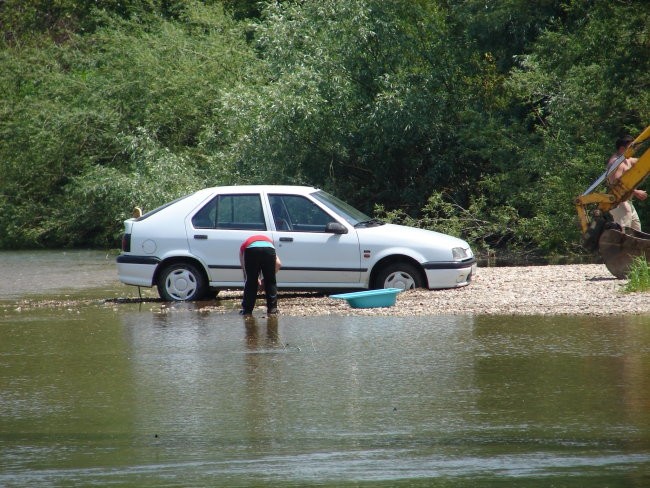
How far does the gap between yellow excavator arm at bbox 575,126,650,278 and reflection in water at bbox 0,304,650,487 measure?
3.44 m

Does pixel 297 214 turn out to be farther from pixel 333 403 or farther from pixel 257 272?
pixel 333 403

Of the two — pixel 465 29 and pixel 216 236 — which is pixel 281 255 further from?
pixel 465 29

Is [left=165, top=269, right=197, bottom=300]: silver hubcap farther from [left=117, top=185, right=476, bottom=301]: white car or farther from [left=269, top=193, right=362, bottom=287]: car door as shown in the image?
[left=269, top=193, right=362, bottom=287]: car door

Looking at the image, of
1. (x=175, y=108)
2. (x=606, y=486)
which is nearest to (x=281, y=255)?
(x=606, y=486)

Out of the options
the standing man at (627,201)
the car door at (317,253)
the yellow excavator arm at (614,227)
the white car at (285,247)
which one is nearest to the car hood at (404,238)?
the white car at (285,247)

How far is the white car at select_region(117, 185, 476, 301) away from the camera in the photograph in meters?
14.9

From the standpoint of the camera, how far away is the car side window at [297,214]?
1507 cm

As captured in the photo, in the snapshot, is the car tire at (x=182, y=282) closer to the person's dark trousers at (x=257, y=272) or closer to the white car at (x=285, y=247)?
the white car at (x=285, y=247)

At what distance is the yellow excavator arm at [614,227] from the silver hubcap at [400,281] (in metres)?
2.68

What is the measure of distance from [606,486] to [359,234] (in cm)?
914

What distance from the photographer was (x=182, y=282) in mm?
15266

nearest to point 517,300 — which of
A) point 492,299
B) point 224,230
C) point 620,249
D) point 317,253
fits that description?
point 492,299

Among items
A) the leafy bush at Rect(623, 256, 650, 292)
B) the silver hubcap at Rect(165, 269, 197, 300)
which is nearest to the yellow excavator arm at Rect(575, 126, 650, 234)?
the leafy bush at Rect(623, 256, 650, 292)

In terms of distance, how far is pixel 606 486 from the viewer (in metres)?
5.90
